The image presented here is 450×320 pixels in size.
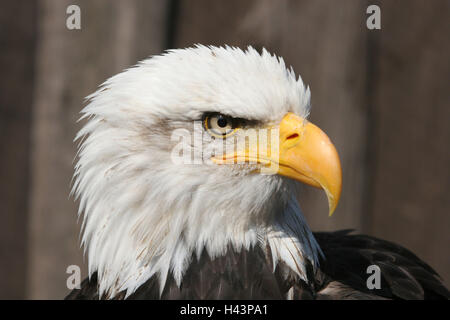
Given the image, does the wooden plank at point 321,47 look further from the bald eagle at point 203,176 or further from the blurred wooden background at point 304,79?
the bald eagle at point 203,176

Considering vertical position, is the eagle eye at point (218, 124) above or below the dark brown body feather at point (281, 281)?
above

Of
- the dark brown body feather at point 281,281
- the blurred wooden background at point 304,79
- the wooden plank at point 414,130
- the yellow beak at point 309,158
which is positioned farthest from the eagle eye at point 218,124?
the wooden plank at point 414,130

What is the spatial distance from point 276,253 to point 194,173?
1.15ft

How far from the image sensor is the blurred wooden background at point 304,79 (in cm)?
256

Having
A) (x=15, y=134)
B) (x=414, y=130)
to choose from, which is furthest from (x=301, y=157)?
(x=15, y=134)

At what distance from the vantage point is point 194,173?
148 cm

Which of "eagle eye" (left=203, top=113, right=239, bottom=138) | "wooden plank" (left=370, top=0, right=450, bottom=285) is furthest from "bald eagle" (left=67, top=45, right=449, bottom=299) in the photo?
"wooden plank" (left=370, top=0, right=450, bottom=285)

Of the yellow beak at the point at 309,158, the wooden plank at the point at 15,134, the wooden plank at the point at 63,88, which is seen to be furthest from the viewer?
the wooden plank at the point at 15,134

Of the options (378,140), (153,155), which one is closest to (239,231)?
(153,155)

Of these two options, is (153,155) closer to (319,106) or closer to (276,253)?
(276,253)

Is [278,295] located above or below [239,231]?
below

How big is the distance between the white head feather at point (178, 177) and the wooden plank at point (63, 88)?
1.07 metres

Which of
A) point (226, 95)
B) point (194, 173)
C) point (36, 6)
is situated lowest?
point (194, 173)

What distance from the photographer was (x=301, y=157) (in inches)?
56.0
